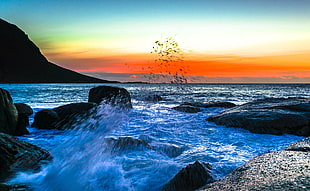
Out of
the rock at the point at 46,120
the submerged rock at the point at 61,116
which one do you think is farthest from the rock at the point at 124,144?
the rock at the point at 46,120

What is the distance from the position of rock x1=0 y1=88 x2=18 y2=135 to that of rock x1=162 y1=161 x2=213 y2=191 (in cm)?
625

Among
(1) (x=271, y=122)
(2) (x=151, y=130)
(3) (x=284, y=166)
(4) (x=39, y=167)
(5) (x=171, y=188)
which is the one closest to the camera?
(3) (x=284, y=166)

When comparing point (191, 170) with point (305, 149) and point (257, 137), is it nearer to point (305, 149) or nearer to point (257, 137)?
point (305, 149)

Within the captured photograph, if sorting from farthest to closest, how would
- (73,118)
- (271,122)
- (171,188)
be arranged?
(73,118) < (271,122) < (171,188)

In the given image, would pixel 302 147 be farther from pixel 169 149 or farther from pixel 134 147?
pixel 134 147

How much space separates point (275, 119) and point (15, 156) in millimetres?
7165

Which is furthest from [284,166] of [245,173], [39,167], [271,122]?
[271,122]

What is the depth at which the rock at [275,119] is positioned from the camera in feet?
25.0

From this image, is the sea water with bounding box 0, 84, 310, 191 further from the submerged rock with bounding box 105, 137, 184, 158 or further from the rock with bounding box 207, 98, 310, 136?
the rock with bounding box 207, 98, 310, 136

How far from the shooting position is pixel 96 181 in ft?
13.8

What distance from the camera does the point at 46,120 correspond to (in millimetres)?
9914

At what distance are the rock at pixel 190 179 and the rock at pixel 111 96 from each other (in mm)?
10287

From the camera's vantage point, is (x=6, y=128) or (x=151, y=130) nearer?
(x=6, y=128)

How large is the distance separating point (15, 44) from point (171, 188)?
191 m
